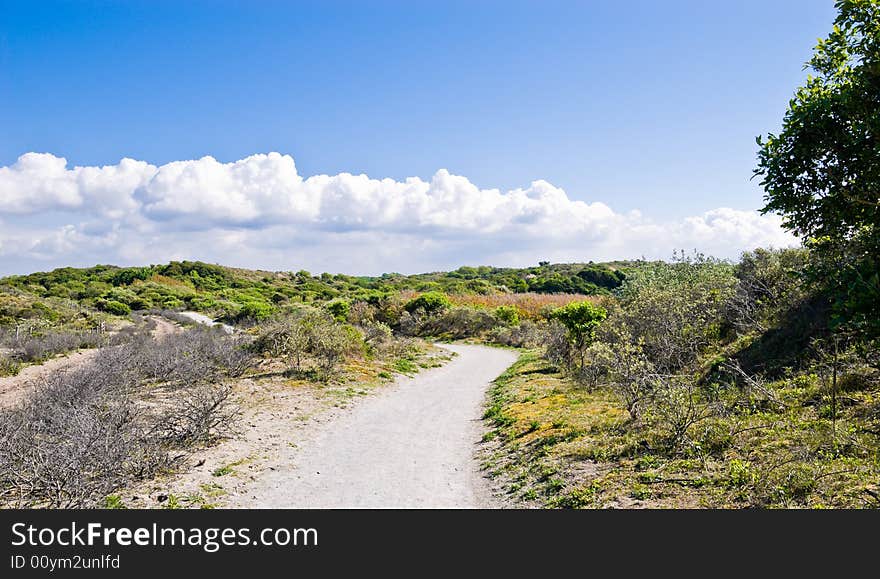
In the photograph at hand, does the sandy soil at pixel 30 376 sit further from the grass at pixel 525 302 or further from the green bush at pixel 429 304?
the grass at pixel 525 302

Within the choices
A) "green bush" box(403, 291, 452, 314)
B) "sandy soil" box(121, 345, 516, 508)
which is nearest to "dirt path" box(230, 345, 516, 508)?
"sandy soil" box(121, 345, 516, 508)

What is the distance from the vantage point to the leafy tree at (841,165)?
493cm

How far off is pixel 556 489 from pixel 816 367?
6931 millimetres

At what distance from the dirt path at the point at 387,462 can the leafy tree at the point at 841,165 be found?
18.1 ft

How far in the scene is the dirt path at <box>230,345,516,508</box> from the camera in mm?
7754

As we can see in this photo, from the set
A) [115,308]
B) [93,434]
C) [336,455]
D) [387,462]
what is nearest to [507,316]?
[336,455]

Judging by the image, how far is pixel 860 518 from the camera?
16.5ft

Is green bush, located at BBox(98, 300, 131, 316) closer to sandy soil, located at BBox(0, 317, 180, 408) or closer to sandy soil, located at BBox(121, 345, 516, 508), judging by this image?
sandy soil, located at BBox(0, 317, 180, 408)

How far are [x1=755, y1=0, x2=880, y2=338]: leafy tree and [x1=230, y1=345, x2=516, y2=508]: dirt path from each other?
5.52 m

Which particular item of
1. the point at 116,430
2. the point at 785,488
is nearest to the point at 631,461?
the point at 785,488

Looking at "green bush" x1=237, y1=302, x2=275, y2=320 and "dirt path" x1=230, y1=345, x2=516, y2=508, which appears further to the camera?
"green bush" x1=237, y1=302, x2=275, y2=320

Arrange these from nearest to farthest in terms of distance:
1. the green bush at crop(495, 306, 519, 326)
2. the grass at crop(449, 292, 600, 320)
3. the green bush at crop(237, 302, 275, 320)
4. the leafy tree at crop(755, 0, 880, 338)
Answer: the leafy tree at crop(755, 0, 880, 338), the green bush at crop(237, 302, 275, 320), the green bush at crop(495, 306, 519, 326), the grass at crop(449, 292, 600, 320)

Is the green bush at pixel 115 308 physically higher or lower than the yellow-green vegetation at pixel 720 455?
higher

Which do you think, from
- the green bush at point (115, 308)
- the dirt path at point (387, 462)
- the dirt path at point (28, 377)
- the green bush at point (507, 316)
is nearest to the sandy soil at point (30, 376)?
the dirt path at point (28, 377)
